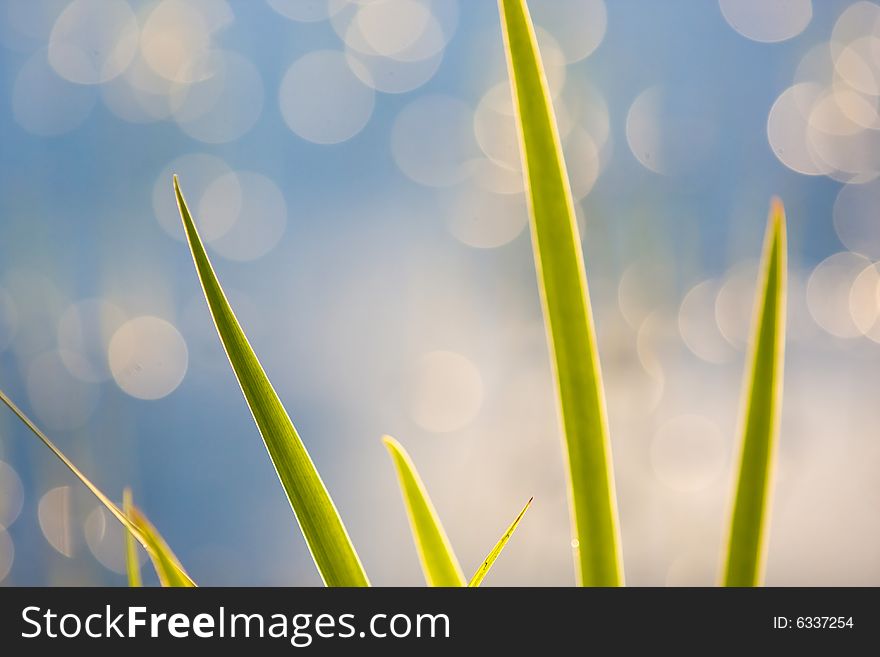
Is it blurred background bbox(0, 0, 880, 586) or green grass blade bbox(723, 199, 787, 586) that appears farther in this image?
blurred background bbox(0, 0, 880, 586)

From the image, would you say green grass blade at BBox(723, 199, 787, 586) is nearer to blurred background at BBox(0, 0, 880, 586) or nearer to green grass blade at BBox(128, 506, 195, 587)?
green grass blade at BBox(128, 506, 195, 587)

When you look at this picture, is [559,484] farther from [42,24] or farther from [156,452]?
[42,24]

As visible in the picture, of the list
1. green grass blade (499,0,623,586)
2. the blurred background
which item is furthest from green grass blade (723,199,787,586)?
the blurred background

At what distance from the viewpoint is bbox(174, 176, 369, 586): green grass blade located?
0.16 meters

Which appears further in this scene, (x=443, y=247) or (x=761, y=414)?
(x=443, y=247)

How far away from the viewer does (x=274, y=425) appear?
0.53 ft

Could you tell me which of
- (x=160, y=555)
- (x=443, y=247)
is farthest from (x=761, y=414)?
(x=443, y=247)

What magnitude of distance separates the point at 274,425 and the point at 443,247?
1.25 metres

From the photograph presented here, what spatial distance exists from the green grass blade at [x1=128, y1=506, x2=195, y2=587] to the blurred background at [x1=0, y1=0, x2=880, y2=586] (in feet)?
1.94

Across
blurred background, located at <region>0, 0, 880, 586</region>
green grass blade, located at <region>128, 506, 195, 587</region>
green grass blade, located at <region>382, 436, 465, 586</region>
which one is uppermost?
blurred background, located at <region>0, 0, 880, 586</region>

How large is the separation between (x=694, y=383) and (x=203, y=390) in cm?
103

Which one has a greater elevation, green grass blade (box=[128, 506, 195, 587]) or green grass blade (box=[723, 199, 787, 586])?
green grass blade (box=[723, 199, 787, 586])

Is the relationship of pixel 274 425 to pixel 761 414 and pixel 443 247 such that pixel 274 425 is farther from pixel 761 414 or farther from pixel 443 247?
pixel 443 247

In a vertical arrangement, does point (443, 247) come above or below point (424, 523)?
above
